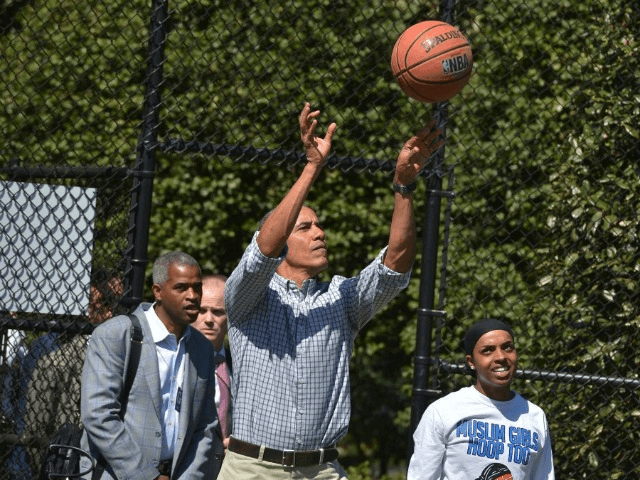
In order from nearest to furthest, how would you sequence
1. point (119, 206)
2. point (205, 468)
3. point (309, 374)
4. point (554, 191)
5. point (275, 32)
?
point (309, 374) → point (205, 468) → point (119, 206) → point (554, 191) → point (275, 32)

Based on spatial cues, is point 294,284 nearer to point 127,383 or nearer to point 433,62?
point 127,383

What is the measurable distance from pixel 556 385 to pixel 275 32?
4.13 metres

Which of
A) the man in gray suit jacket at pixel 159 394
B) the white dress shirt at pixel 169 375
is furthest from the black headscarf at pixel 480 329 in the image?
the white dress shirt at pixel 169 375

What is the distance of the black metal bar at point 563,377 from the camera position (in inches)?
189

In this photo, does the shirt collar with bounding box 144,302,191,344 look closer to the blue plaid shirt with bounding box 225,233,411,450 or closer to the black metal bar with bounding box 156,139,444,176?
the blue plaid shirt with bounding box 225,233,411,450

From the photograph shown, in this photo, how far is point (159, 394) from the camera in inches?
165

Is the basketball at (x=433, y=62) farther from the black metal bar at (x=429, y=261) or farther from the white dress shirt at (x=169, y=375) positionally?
the white dress shirt at (x=169, y=375)

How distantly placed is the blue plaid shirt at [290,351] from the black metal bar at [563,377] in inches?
30.6

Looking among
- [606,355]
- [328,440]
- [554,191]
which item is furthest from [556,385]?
[328,440]

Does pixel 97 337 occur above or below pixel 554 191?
below

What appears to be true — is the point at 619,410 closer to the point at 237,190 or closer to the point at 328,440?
the point at 328,440

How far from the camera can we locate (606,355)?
17.1 ft

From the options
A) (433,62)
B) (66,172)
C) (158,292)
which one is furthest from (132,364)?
(433,62)

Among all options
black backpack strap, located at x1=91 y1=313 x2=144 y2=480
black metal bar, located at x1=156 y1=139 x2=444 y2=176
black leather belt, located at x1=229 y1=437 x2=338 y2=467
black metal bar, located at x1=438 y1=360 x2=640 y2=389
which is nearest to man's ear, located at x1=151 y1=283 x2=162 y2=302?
black backpack strap, located at x1=91 y1=313 x2=144 y2=480
